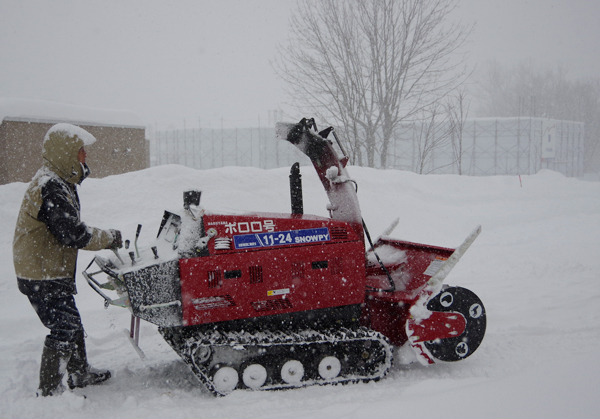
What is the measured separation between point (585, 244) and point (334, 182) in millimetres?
7010

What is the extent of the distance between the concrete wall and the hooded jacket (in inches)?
→ 448

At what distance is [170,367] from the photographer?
14.5 ft

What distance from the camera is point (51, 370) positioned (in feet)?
12.1

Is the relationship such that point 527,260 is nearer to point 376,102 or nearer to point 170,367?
point 170,367

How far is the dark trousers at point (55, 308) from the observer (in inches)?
144

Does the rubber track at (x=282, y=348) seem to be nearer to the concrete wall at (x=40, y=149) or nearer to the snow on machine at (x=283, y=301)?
the snow on machine at (x=283, y=301)

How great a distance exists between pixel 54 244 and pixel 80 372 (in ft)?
3.91

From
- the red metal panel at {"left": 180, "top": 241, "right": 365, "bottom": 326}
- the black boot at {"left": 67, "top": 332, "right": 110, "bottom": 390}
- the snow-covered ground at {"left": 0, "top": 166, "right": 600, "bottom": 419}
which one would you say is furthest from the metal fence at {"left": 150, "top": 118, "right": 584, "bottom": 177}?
the black boot at {"left": 67, "top": 332, "right": 110, "bottom": 390}

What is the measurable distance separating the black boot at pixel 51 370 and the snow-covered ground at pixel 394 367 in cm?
13

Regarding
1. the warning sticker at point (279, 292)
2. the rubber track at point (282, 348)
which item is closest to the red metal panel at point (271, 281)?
the warning sticker at point (279, 292)

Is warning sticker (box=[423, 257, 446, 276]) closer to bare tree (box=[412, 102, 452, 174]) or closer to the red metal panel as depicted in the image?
the red metal panel

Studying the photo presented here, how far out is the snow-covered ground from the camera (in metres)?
3.50

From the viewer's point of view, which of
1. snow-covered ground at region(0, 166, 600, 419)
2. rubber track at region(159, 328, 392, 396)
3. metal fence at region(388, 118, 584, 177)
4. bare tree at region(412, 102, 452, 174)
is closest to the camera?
snow-covered ground at region(0, 166, 600, 419)

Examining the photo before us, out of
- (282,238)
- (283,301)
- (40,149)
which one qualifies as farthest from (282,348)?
(40,149)
